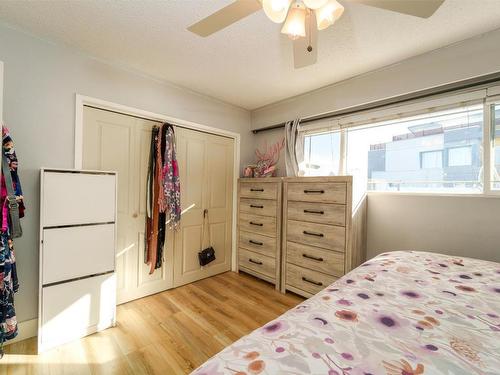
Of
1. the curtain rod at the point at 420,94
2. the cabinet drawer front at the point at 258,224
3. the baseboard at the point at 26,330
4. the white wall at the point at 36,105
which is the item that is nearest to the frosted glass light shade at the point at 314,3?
the curtain rod at the point at 420,94

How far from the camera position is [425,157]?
2.08 meters

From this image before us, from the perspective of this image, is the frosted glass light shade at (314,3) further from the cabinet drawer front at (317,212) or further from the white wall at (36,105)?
the white wall at (36,105)

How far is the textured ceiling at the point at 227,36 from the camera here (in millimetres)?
1455

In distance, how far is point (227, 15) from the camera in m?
1.07

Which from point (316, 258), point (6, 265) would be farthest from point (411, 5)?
point (6, 265)

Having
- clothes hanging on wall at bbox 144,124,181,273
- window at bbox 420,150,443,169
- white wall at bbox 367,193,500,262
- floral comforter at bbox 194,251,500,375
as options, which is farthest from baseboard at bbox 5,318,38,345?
window at bbox 420,150,443,169

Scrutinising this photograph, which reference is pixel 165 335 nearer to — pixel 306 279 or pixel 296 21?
pixel 306 279

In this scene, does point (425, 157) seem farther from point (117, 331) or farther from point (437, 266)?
point (117, 331)

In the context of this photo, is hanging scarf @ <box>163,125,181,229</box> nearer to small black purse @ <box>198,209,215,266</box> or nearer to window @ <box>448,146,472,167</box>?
small black purse @ <box>198,209,215,266</box>

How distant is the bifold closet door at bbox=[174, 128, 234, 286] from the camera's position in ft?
8.76

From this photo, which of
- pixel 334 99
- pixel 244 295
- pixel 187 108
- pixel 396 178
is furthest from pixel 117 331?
pixel 334 99

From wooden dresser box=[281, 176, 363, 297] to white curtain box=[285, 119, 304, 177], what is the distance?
0.34 meters

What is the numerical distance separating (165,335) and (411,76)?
117 inches

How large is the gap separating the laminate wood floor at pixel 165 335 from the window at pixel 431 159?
1.81m
